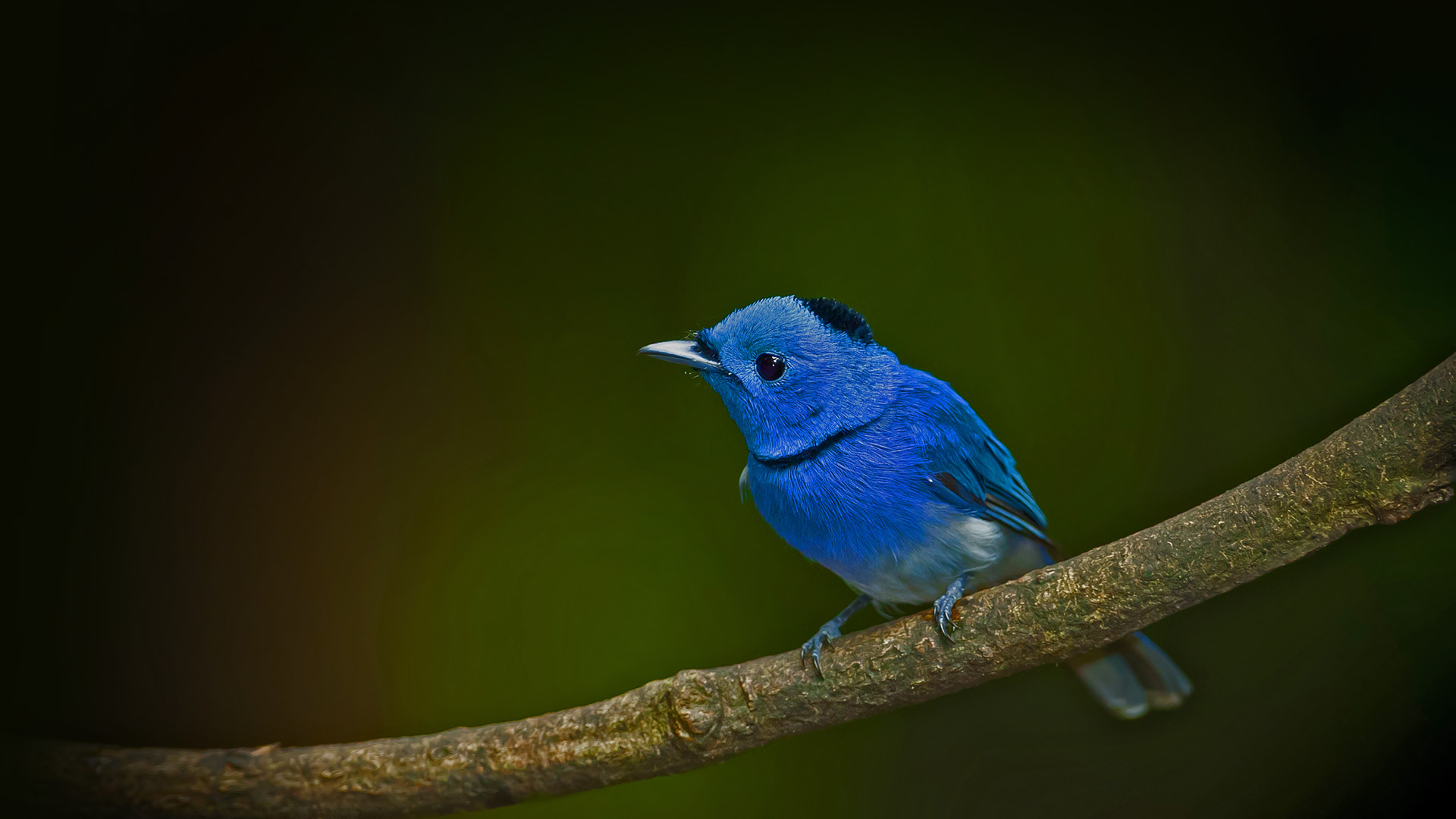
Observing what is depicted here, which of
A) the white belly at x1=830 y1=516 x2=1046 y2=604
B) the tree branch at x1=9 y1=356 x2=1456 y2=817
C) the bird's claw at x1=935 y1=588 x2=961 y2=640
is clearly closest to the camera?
the tree branch at x1=9 y1=356 x2=1456 y2=817

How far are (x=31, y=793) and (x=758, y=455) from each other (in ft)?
4.03

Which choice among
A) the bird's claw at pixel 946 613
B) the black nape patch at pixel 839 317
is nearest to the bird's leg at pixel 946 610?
the bird's claw at pixel 946 613

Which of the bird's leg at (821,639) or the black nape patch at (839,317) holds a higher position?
the black nape patch at (839,317)

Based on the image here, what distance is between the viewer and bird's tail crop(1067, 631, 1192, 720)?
4.69 feet

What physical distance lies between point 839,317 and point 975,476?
31 centimetres

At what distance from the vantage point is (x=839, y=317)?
139 cm

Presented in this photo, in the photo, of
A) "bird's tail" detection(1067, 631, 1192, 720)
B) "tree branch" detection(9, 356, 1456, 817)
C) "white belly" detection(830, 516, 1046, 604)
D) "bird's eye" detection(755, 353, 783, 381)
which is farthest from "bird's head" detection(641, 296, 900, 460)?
"bird's tail" detection(1067, 631, 1192, 720)

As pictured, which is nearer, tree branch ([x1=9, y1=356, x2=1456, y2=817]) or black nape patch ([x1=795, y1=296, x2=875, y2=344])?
tree branch ([x1=9, y1=356, x2=1456, y2=817])

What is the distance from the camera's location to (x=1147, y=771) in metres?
1.57

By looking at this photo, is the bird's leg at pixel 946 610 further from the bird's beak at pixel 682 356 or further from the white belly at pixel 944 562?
the bird's beak at pixel 682 356

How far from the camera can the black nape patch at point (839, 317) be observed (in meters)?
1.39

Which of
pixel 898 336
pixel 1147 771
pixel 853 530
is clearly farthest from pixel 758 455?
pixel 1147 771

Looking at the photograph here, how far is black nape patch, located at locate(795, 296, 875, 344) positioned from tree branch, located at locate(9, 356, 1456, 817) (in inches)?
16.7

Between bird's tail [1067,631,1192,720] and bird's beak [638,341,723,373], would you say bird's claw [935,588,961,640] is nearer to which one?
bird's tail [1067,631,1192,720]
